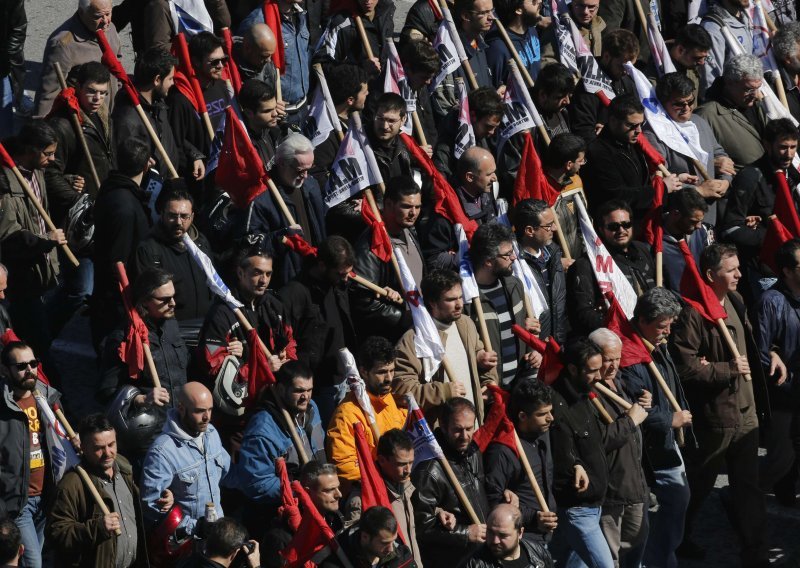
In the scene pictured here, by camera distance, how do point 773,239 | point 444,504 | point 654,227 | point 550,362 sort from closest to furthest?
point 444,504 < point 550,362 < point 654,227 < point 773,239

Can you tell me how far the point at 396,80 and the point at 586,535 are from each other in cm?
435

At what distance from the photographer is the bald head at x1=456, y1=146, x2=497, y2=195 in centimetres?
1384

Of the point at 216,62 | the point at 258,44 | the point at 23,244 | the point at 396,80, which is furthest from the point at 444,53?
the point at 23,244

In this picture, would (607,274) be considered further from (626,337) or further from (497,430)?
(497,430)

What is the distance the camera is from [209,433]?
11.4m

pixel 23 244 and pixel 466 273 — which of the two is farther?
pixel 466 273

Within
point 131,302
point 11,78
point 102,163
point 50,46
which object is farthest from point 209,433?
point 11,78

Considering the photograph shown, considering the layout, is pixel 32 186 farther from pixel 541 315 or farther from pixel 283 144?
pixel 541 315

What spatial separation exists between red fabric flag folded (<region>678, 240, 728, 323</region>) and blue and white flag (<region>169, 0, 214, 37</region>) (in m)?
4.28

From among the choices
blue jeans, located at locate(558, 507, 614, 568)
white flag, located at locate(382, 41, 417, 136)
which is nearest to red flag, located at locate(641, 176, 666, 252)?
A: white flag, located at locate(382, 41, 417, 136)

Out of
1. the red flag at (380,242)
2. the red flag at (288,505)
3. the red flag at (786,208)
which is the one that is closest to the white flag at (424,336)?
the red flag at (380,242)

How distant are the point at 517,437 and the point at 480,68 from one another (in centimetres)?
490

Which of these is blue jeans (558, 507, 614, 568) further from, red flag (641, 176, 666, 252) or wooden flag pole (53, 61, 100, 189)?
wooden flag pole (53, 61, 100, 189)

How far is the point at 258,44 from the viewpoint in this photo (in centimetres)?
1475
